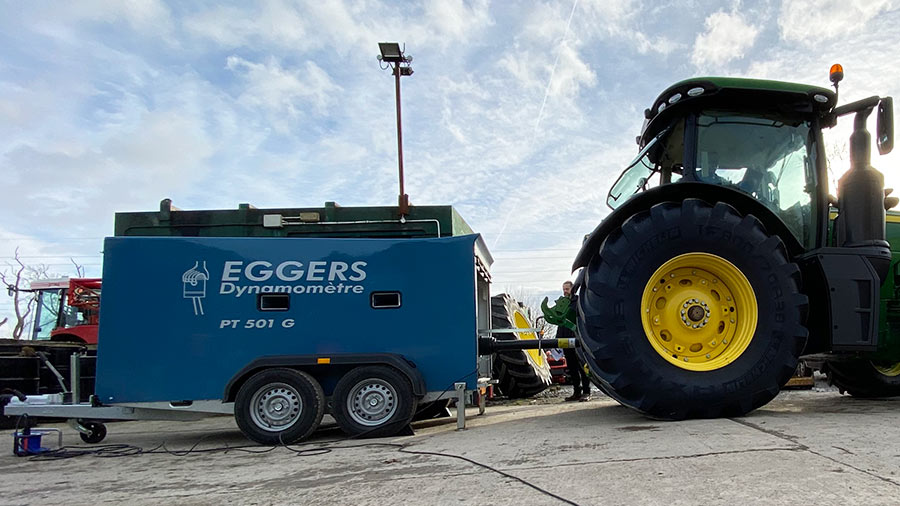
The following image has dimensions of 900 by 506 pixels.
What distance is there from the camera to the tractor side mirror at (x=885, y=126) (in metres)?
4.35

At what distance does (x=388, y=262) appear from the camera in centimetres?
524

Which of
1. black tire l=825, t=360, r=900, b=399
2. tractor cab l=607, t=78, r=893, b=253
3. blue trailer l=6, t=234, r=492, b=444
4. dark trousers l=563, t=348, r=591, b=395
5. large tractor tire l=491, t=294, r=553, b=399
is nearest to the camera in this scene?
tractor cab l=607, t=78, r=893, b=253

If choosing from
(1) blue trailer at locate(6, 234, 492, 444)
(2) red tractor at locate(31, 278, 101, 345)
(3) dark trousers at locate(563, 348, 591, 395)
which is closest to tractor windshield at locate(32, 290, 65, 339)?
(2) red tractor at locate(31, 278, 101, 345)

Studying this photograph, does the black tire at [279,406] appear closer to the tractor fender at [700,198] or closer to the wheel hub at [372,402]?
the wheel hub at [372,402]

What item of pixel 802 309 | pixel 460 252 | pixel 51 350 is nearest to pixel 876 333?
pixel 802 309

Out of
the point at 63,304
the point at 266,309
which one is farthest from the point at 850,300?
the point at 63,304

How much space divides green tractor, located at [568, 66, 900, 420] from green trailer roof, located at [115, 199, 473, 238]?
403 cm

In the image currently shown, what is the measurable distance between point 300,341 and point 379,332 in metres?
0.71

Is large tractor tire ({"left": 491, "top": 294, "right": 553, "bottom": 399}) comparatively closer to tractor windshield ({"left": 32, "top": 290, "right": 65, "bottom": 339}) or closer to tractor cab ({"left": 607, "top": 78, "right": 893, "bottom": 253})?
tractor cab ({"left": 607, "top": 78, "right": 893, "bottom": 253})

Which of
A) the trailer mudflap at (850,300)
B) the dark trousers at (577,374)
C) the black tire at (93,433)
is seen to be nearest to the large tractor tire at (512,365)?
the dark trousers at (577,374)

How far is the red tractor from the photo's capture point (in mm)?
12508

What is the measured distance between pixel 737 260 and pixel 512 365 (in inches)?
174

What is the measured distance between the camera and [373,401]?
5.00m

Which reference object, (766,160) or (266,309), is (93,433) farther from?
(766,160)
